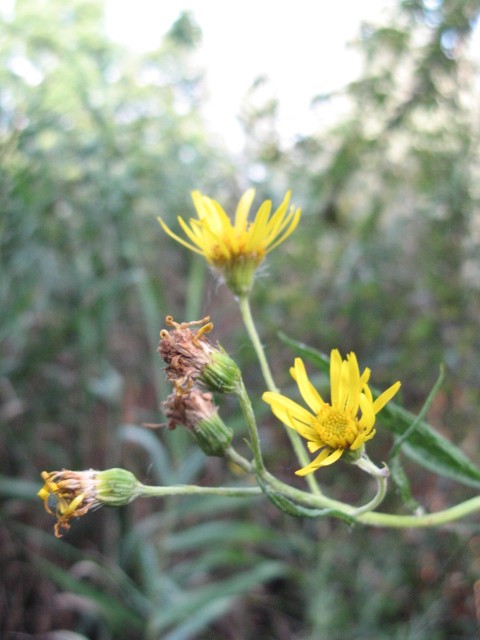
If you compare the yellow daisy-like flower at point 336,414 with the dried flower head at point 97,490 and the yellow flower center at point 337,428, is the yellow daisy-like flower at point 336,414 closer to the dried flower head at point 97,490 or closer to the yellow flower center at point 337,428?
the yellow flower center at point 337,428

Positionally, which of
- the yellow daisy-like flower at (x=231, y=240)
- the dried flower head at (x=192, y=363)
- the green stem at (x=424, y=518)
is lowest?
the green stem at (x=424, y=518)

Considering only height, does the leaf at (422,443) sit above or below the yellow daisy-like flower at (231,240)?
below

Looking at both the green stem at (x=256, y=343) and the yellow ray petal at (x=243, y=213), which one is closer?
the green stem at (x=256, y=343)

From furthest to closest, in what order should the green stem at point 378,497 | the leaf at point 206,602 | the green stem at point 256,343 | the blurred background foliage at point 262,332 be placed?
the blurred background foliage at point 262,332 → the leaf at point 206,602 → the green stem at point 256,343 → the green stem at point 378,497

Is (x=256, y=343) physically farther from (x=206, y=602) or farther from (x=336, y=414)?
(x=206, y=602)

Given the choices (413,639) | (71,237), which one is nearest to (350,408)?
(413,639)

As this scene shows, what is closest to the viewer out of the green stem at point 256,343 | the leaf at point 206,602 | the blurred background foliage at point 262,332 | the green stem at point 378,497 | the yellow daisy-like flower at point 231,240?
the green stem at point 378,497

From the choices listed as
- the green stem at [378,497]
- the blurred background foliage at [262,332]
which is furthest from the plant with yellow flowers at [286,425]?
the blurred background foliage at [262,332]

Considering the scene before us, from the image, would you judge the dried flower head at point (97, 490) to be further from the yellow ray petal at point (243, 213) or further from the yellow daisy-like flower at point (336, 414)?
the yellow ray petal at point (243, 213)
